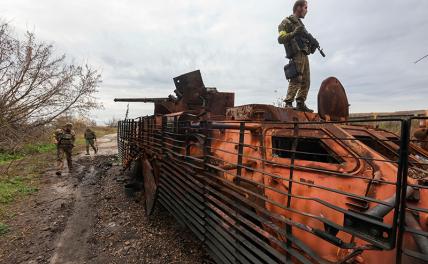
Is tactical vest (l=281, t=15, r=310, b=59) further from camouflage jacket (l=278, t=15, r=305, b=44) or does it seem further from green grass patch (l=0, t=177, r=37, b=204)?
→ green grass patch (l=0, t=177, r=37, b=204)

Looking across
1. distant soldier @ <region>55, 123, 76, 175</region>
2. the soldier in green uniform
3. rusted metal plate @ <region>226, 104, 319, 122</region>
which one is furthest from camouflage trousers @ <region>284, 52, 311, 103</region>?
distant soldier @ <region>55, 123, 76, 175</region>

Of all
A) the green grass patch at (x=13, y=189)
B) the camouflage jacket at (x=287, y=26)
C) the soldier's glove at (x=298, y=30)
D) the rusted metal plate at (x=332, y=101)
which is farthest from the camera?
the green grass patch at (x=13, y=189)

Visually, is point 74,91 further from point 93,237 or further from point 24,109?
point 93,237

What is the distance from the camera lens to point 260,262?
2.93 metres

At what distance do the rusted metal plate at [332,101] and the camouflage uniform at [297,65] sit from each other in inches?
56.4

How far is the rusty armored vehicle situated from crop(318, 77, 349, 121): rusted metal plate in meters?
0.01

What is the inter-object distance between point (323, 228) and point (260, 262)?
771mm

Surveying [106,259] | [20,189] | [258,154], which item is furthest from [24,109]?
[258,154]

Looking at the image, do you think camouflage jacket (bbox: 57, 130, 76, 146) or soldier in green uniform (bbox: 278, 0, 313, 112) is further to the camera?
camouflage jacket (bbox: 57, 130, 76, 146)

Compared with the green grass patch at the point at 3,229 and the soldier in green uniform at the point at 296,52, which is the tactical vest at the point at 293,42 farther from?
the green grass patch at the point at 3,229

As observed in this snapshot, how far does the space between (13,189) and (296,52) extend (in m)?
8.33

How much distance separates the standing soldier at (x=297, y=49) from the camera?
523 centimetres

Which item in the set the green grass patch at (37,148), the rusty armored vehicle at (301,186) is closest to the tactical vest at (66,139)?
the green grass patch at (37,148)

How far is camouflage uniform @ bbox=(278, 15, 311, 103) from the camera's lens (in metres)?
5.24
